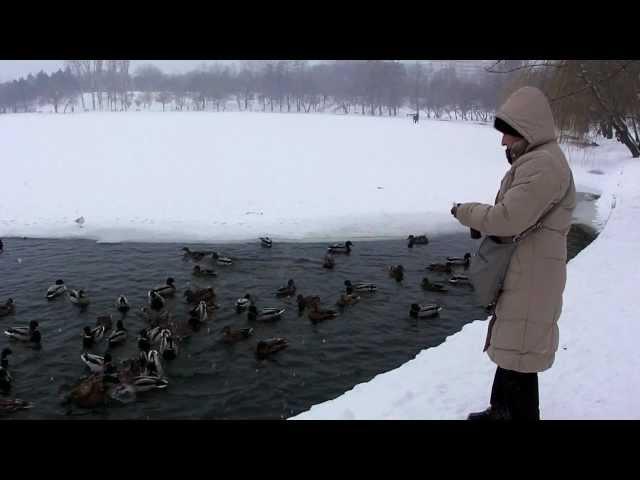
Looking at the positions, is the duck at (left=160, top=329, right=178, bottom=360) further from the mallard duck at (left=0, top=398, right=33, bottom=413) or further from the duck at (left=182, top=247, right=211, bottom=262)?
the duck at (left=182, top=247, right=211, bottom=262)

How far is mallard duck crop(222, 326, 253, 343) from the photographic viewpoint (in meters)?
9.22

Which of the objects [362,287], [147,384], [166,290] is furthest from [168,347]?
[362,287]

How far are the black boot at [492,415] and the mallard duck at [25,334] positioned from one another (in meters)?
8.14

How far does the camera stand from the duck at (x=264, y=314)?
32.9ft

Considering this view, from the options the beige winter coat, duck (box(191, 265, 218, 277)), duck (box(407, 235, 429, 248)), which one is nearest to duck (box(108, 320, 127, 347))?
duck (box(191, 265, 218, 277))

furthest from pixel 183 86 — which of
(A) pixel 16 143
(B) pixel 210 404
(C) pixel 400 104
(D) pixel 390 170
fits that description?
(B) pixel 210 404

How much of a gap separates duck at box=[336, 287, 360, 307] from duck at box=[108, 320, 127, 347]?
4.48 metres

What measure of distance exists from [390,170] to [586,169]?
12967mm

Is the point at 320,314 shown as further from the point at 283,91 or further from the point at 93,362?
the point at 283,91

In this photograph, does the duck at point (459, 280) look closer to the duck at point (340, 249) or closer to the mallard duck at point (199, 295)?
the duck at point (340, 249)

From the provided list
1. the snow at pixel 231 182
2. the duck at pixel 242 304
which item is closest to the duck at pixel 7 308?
the duck at pixel 242 304

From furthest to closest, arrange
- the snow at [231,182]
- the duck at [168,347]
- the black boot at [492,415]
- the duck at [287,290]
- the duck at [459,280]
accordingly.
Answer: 1. the snow at [231,182]
2. the duck at [459,280]
3. the duck at [287,290]
4. the duck at [168,347]
5. the black boot at [492,415]

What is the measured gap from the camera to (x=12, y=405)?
23.4ft
